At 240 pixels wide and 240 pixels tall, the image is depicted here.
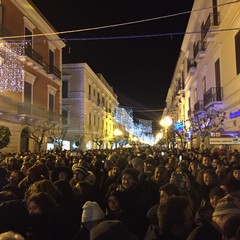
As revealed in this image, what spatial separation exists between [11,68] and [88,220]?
2062cm

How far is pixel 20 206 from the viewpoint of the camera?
3473 mm

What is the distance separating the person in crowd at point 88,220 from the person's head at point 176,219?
2.94 ft

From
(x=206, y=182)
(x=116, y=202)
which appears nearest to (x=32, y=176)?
(x=116, y=202)

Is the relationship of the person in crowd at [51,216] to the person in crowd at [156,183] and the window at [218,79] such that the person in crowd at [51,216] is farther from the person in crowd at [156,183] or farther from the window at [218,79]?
the window at [218,79]

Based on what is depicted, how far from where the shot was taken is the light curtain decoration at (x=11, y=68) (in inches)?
853

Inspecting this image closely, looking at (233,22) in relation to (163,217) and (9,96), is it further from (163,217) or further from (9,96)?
(163,217)

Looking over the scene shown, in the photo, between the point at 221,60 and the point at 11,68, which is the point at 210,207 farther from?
the point at 11,68

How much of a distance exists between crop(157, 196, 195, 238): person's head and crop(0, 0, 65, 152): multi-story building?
17.5 m

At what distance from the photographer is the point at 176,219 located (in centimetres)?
335

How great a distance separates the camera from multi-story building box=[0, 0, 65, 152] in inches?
915

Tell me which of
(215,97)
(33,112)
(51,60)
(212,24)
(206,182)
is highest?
(51,60)

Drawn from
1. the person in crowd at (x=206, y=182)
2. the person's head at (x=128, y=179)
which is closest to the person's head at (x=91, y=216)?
the person's head at (x=128, y=179)

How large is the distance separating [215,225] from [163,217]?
480mm

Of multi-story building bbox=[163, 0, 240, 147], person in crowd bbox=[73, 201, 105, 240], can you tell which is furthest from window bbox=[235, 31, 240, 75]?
person in crowd bbox=[73, 201, 105, 240]
